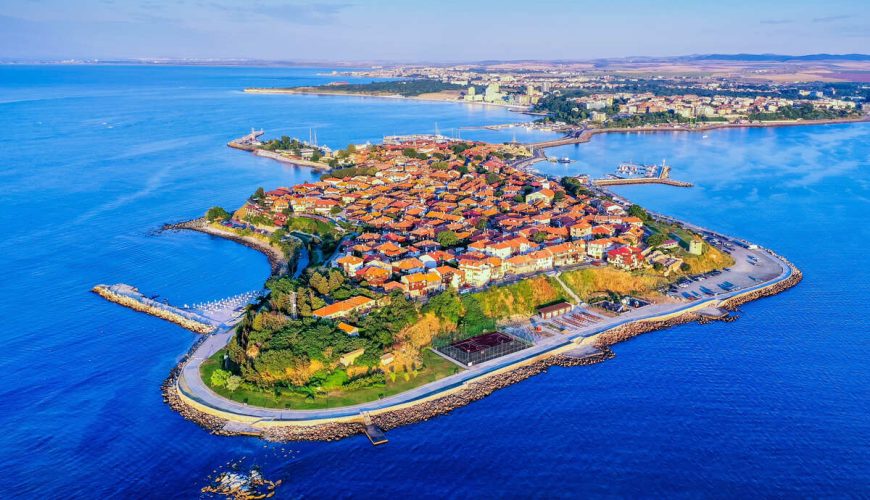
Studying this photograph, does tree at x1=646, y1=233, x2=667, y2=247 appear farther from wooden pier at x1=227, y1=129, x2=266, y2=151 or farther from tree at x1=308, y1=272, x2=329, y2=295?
wooden pier at x1=227, y1=129, x2=266, y2=151

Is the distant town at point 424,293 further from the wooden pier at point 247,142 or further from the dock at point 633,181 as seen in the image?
the wooden pier at point 247,142

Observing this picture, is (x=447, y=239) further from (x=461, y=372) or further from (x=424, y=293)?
(x=461, y=372)

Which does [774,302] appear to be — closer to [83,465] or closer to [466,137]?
[83,465]

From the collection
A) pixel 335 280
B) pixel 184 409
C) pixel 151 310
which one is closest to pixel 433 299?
pixel 335 280

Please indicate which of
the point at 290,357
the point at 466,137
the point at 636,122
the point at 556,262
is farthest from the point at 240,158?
the point at 636,122

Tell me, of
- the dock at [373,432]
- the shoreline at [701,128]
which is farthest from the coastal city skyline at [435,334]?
the shoreline at [701,128]

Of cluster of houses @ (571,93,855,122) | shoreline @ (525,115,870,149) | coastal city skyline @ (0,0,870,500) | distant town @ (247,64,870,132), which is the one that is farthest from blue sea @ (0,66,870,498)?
cluster of houses @ (571,93,855,122)
